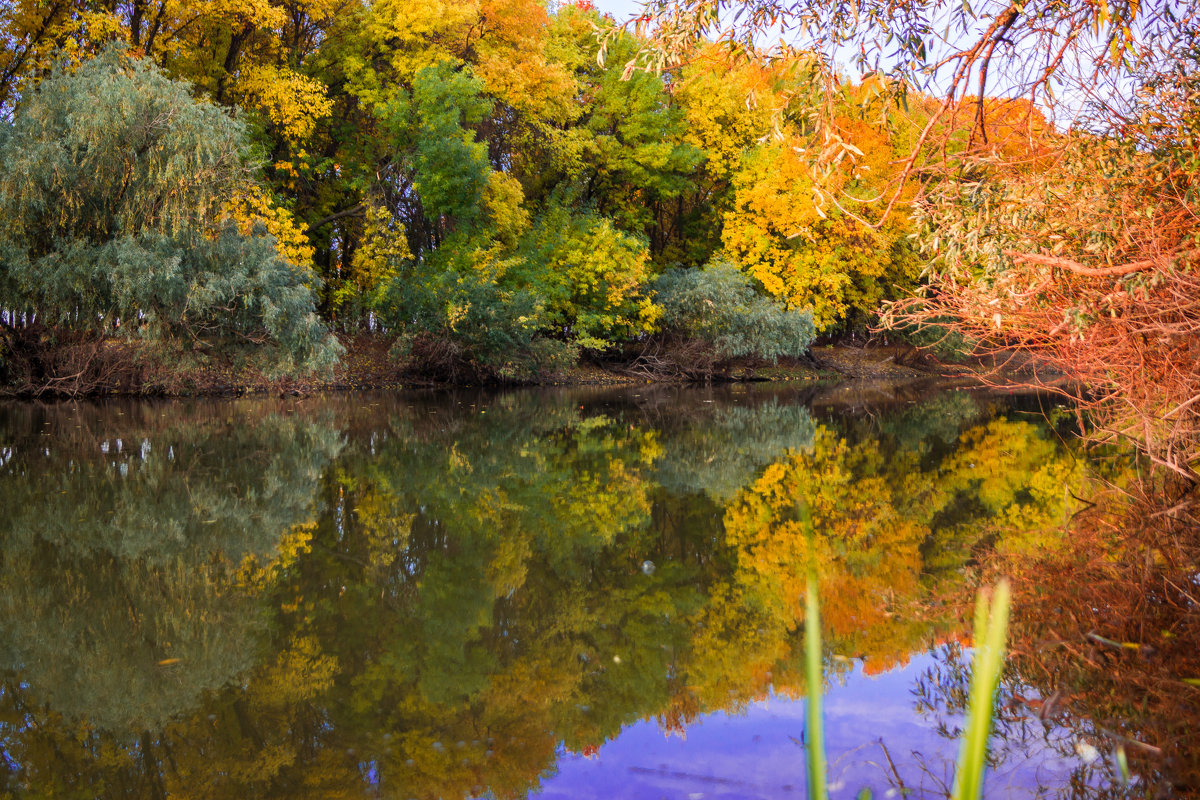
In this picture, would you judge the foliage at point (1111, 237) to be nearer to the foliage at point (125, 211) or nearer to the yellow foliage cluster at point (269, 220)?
the foliage at point (125, 211)

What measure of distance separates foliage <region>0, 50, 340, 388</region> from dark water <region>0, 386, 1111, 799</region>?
888cm

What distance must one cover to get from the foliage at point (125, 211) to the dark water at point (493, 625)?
29.1 feet

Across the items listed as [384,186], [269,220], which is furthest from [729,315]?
[269,220]

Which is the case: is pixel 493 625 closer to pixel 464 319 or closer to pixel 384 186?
pixel 464 319

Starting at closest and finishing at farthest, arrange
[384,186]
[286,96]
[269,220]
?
[269,220], [286,96], [384,186]

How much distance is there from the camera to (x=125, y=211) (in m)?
18.8

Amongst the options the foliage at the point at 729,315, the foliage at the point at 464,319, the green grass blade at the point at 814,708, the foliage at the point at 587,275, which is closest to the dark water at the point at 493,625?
the green grass blade at the point at 814,708

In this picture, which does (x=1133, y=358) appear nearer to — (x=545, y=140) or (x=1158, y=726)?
(x=1158, y=726)

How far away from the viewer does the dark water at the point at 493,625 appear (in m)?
3.27

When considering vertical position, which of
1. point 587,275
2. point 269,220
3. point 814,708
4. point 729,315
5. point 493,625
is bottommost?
point 493,625

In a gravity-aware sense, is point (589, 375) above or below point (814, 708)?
below

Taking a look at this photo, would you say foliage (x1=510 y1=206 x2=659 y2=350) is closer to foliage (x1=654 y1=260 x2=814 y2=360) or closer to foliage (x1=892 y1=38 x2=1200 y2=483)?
foliage (x1=654 y1=260 x2=814 y2=360)

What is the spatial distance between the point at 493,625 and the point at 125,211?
17.7 meters

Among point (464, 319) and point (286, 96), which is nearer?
point (286, 96)
